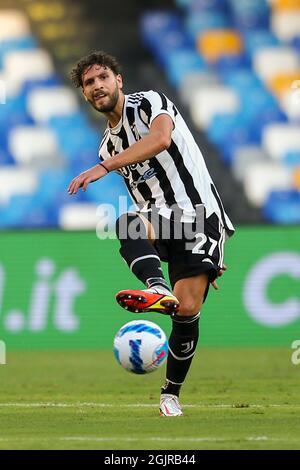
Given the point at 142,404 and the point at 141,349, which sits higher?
the point at 141,349

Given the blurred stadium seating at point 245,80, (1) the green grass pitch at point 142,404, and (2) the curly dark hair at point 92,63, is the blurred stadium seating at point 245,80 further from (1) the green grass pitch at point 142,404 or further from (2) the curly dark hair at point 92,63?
(2) the curly dark hair at point 92,63

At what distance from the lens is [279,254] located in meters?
13.3

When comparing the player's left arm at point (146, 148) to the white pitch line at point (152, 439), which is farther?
the player's left arm at point (146, 148)

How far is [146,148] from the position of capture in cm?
A: 676

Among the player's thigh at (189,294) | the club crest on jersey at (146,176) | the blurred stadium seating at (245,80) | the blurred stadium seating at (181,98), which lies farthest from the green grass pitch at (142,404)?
the blurred stadium seating at (245,80)

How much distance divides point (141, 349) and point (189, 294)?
1.47 ft

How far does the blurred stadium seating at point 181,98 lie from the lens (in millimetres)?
17969

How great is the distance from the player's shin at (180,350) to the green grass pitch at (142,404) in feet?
0.67

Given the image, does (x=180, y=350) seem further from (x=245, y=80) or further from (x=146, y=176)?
(x=245, y=80)

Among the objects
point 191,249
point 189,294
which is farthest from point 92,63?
point 189,294

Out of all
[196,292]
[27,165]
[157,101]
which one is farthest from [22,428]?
[27,165]

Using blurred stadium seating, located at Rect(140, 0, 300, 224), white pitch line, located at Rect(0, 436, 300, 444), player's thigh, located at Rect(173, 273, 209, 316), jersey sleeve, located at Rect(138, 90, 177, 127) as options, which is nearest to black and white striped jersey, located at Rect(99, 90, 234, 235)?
jersey sleeve, located at Rect(138, 90, 177, 127)
